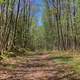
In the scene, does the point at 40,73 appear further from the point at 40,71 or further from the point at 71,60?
the point at 71,60

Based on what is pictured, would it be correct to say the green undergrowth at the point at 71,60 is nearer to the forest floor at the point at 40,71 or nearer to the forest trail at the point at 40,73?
the forest floor at the point at 40,71

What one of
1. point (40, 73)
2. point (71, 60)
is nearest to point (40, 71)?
point (40, 73)

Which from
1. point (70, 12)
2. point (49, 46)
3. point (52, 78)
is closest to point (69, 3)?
point (70, 12)

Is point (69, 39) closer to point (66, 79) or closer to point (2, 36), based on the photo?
point (2, 36)

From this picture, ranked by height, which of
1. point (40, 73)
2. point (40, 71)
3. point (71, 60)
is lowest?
point (71, 60)

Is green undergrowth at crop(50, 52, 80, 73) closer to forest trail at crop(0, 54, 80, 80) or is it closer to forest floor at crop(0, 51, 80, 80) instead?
forest floor at crop(0, 51, 80, 80)

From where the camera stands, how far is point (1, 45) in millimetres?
25828

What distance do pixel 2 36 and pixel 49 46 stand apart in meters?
65.2

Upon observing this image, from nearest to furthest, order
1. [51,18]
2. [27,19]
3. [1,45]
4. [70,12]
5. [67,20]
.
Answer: [1,45] < [70,12] < [67,20] < [27,19] < [51,18]

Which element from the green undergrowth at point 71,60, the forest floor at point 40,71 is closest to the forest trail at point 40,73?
the forest floor at point 40,71

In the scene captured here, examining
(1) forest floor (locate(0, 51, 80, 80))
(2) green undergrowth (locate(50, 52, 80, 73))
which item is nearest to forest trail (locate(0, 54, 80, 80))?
(1) forest floor (locate(0, 51, 80, 80))

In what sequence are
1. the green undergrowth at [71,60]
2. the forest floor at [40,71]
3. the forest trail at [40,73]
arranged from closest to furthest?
1. the forest trail at [40,73]
2. the forest floor at [40,71]
3. the green undergrowth at [71,60]

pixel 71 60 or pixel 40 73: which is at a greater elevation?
pixel 40 73

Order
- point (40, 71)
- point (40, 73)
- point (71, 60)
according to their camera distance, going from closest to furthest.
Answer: point (40, 73) < point (40, 71) < point (71, 60)
